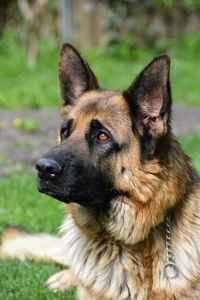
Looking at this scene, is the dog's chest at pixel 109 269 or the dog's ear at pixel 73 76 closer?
the dog's chest at pixel 109 269

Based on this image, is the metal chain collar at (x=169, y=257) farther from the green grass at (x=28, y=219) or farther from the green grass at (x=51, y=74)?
the green grass at (x=51, y=74)

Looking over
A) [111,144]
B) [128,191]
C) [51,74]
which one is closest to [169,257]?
[128,191]

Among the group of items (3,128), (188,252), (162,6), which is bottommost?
(3,128)

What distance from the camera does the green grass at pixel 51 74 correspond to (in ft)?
46.6

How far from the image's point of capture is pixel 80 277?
15.9 ft

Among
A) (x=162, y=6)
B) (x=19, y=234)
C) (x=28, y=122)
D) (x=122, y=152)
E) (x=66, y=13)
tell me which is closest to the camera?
(x=122, y=152)

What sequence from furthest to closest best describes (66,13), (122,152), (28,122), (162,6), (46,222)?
(162,6) < (66,13) < (28,122) < (46,222) < (122,152)

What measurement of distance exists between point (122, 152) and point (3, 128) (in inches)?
286

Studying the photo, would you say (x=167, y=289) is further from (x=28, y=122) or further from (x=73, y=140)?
(x=28, y=122)

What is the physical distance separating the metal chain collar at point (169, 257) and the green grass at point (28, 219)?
3.46ft

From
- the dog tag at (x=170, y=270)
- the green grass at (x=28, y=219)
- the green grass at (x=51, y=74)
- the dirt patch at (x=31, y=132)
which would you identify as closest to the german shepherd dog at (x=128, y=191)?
the dog tag at (x=170, y=270)

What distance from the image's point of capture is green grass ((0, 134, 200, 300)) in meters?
5.52

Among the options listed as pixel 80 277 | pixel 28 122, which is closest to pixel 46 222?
pixel 80 277

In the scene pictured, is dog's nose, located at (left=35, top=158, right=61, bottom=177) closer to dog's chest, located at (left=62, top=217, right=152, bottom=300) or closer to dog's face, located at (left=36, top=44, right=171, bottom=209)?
dog's face, located at (left=36, top=44, right=171, bottom=209)
